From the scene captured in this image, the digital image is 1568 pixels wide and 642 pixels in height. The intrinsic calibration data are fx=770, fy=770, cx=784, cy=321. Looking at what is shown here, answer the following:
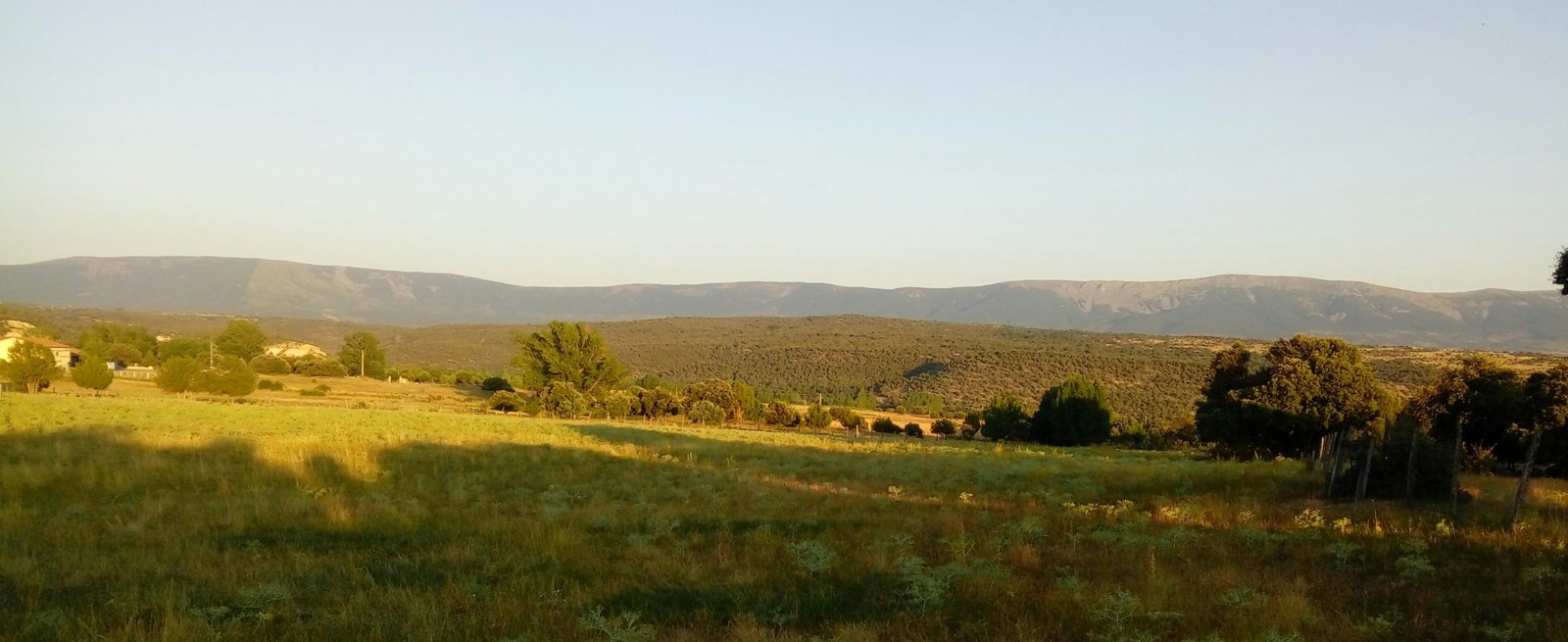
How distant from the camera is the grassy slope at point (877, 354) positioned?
99.1m

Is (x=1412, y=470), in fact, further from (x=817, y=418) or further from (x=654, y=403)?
(x=654, y=403)

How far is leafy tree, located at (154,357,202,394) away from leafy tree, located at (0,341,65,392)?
6756 millimetres

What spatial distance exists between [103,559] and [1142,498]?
16319mm

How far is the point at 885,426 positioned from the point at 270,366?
64.1 m

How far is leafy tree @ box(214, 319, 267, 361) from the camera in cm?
8662

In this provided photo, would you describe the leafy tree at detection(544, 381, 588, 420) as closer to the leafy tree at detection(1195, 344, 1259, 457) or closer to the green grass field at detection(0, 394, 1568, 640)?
the green grass field at detection(0, 394, 1568, 640)

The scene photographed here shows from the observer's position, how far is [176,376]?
172ft

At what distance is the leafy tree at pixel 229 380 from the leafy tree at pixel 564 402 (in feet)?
67.5

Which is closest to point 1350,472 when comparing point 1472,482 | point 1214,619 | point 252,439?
point 1472,482

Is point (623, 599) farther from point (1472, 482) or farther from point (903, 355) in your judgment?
point (903, 355)

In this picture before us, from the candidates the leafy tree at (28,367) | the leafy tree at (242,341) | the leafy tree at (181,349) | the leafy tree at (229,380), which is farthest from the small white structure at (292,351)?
the leafy tree at (229,380)

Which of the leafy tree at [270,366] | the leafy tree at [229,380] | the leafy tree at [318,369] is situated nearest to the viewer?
the leafy tree at [229,380]

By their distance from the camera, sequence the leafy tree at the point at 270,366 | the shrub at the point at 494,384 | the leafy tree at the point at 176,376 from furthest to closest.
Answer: the shrub at the point at 494,384 < the leafy tree at the point at 270,366 < the leafy tree at the point at 176,376

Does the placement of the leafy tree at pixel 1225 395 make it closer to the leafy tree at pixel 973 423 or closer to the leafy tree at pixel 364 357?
the leafy tree at pixel 973 423
